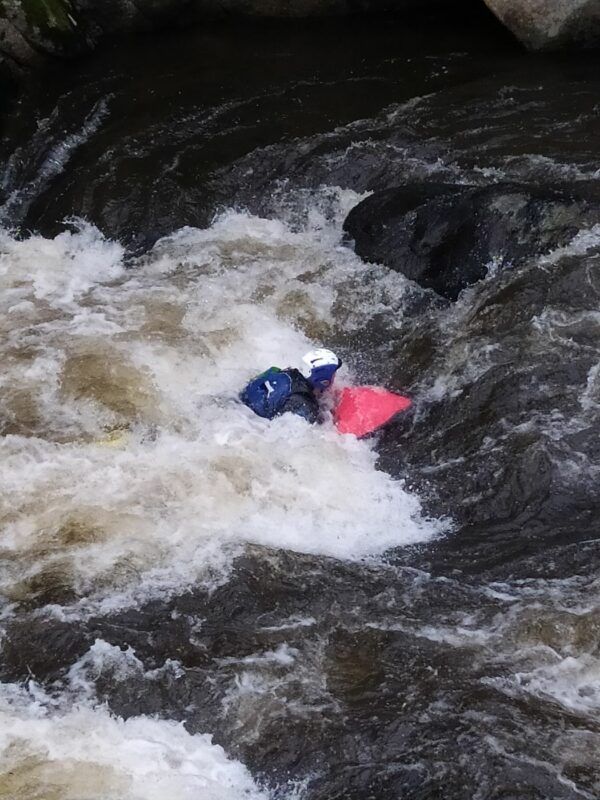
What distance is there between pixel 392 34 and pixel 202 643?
868cm

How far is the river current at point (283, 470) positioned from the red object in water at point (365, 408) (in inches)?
3.9

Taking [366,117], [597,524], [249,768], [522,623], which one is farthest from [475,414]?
[366,117]

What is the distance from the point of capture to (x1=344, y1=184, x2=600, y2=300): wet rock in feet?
21.6

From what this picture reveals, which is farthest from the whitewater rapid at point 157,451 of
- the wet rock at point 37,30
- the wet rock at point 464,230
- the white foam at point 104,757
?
the wet rock at point 37,30

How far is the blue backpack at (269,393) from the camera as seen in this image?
5.46 metres

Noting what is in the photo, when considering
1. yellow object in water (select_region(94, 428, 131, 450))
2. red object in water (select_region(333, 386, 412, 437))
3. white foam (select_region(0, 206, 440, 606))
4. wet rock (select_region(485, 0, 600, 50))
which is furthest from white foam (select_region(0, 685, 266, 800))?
wet rock (select_region(485, 0, 600, 50))

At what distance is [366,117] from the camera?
8766 millimetres

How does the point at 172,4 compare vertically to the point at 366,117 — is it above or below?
above

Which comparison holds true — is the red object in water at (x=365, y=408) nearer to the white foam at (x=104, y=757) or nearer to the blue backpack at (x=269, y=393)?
the blue backpack at (x=269, y=393)

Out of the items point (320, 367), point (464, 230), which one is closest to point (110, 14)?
point (464, 230)

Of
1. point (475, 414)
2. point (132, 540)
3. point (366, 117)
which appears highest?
point (366, 117)

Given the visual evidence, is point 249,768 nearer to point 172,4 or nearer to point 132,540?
point 132,540

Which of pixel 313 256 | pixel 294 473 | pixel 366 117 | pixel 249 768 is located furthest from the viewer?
pixel 366 117

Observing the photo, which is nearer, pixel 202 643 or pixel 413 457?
pixel 202 643
